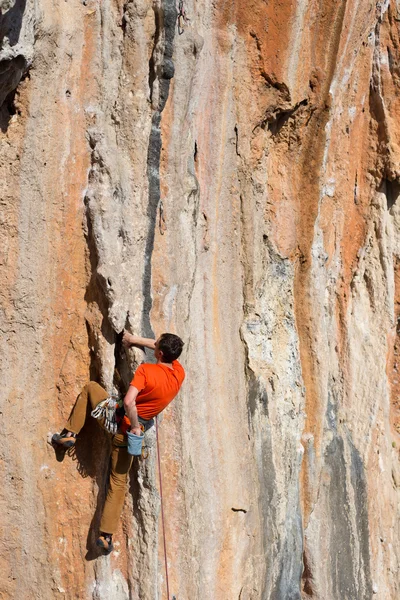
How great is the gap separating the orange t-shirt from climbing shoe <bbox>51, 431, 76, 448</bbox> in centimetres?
34

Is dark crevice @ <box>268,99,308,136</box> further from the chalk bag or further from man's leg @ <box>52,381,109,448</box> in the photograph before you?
the chalk bag

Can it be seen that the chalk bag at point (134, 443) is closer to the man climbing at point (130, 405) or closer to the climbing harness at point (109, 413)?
the man climbing at point (130, 405)

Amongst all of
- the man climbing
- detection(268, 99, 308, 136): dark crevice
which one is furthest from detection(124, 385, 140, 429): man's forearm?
detection(268, 99, 308, 136): dark crevice

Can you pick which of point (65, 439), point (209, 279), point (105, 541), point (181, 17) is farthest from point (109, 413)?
point (181, 17)

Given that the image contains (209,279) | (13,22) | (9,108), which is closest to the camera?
(13,22)

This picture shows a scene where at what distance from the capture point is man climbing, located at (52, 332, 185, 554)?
4.17m

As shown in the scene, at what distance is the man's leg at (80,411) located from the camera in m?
4.39

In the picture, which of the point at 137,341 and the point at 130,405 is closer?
the point at 130,405

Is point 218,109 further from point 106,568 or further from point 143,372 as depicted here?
point 106,568

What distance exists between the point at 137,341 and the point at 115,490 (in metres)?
0.95

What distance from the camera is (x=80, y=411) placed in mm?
4402

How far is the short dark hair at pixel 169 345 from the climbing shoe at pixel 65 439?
791 mm

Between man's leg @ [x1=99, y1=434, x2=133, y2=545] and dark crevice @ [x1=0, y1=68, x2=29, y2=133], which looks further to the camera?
man's leg @ [x1=99, y1=434, x2=133, y2=545]

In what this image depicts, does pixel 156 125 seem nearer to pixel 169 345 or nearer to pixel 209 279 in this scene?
pixel 209 279
